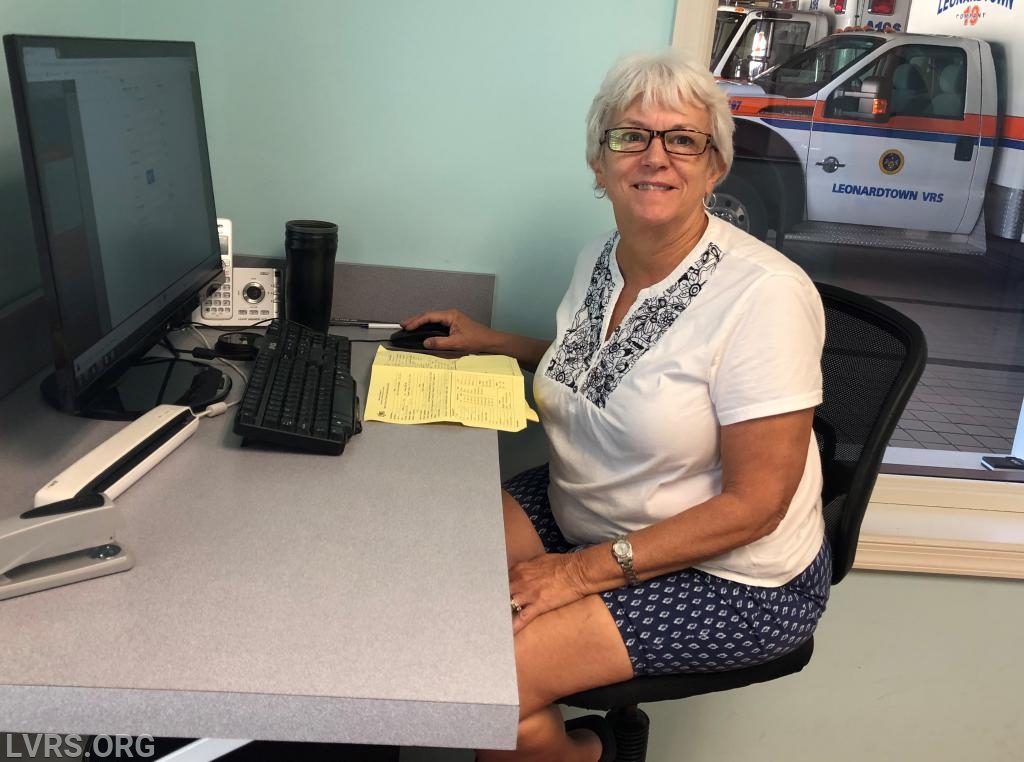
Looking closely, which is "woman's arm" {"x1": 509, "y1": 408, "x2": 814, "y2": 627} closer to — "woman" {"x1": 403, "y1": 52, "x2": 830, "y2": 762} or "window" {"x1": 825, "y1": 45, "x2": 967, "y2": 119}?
"woman" {"x1": 403, "y1": 52, "x2": 830, "y2": 762}

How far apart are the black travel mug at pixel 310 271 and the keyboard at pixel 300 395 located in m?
0.13

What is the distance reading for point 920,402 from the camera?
2076mm

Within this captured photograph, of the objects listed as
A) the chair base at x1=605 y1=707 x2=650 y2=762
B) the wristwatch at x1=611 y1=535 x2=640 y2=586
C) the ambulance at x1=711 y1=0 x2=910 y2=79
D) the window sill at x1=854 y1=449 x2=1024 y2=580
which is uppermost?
the ambulance at x1=711 y1=0 x2=910 y2=79

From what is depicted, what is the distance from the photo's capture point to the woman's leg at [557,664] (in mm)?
1248

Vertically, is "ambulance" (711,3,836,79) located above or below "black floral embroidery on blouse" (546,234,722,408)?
above

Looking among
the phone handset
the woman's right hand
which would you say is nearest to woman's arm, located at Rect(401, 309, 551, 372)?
Result: the woman's right hand

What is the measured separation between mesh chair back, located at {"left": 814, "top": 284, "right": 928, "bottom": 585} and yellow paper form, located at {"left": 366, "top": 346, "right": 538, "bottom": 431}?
48 cm

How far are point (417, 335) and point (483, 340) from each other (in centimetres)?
12

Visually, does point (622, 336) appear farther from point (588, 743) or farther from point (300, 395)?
point (588, 743)

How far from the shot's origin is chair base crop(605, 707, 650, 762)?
4.99 ft

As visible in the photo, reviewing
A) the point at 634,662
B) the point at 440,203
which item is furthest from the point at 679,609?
the point at 440,203

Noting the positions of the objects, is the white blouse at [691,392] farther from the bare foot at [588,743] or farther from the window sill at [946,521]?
the window sill at [946,521]

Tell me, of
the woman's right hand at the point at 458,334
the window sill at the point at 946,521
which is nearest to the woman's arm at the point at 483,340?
the woman's right hand at the point at 458,334

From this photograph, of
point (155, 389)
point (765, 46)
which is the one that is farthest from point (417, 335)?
point (765, 46)
